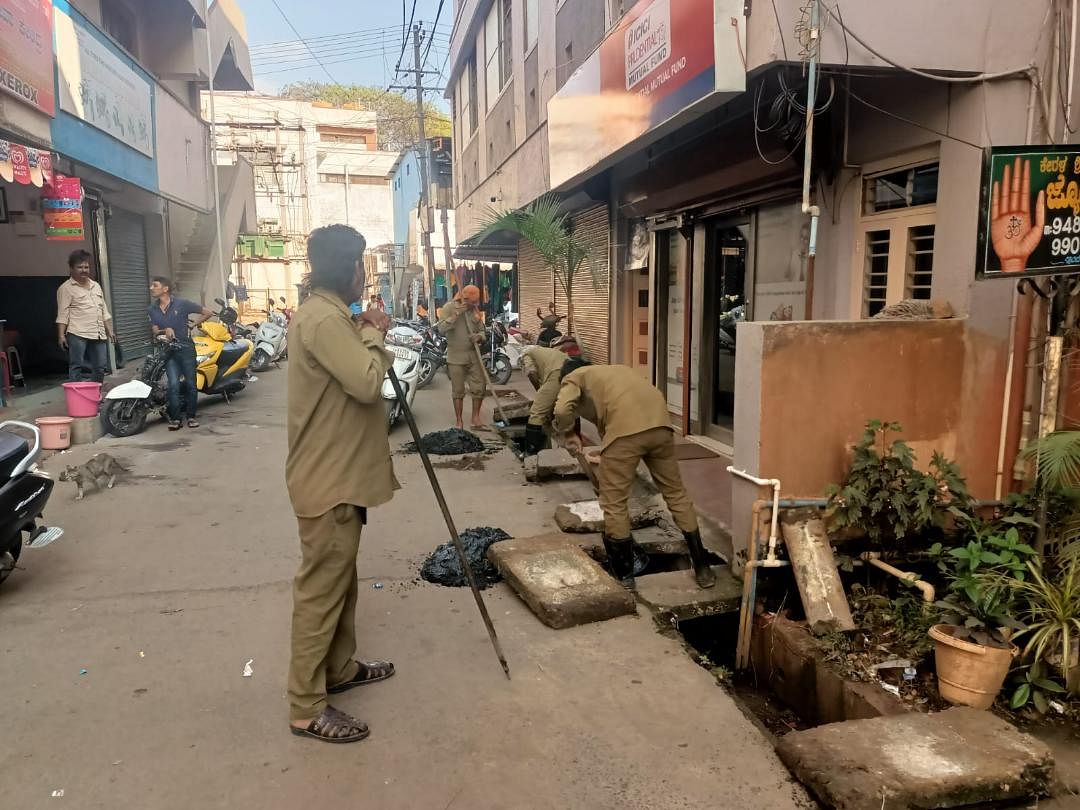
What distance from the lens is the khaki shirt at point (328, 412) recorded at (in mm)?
2740

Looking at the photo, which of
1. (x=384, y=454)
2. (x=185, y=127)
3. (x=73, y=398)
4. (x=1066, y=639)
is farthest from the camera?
(x=185, y=127)

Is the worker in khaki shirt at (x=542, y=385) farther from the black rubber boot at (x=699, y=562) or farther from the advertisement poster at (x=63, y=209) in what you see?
the advertisement poster at (x=63, y=209)

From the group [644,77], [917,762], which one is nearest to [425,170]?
[644,77]

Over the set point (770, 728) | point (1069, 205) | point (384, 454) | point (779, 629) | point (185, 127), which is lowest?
point (770, 728)

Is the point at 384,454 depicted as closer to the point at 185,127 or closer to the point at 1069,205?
the point at 1069,205

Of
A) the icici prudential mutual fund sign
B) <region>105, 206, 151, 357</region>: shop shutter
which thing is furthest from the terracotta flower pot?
<region>105, 206, 151, 357</region>: shop shutter

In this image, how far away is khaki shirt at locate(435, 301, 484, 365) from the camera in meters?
8.88

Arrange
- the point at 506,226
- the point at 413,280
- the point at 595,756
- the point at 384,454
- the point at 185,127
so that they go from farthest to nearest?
the point at 413,280 < the point at 185,127 < the point at 506,226 < the point at 384,454 < the point at 595,756

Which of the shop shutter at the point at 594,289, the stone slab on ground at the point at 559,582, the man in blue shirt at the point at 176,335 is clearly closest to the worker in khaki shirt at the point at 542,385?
the stone slab on ground at the point at 559,582

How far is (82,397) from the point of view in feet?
26.9

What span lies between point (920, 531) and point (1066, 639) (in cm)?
92

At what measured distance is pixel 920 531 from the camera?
412 cm

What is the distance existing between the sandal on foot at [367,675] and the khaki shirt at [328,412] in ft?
2.88

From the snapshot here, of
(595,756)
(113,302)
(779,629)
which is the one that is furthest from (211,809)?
(113,302)
